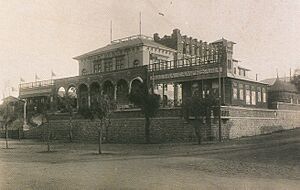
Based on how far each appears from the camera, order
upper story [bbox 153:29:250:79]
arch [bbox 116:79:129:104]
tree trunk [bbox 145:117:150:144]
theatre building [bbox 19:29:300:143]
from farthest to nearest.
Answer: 1. upper story [bbox 153:29:250:79]
2. arch [bbox 116:79:129:104]
3. tree trunk [bbox 145:117:150:144]
4. theatre building [bbox 19:29:300:143]

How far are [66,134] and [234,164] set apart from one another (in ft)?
95.4

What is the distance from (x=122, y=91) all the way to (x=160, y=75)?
25.3 ft

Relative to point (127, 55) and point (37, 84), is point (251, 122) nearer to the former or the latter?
point (127, 55)

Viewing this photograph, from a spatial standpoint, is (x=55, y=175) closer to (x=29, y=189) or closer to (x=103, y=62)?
(x=29, y=189)

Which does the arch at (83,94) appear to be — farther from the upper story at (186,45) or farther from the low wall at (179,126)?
the upper story at (186,45)

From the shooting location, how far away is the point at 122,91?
46031 mm

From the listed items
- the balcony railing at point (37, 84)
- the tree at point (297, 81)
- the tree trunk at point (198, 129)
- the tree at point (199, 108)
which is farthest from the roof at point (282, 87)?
the balcony railing at point (37, 84)

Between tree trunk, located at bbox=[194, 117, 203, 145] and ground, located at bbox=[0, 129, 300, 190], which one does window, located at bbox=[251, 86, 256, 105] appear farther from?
ground, located at bbox=[0, 129, 300, 190]

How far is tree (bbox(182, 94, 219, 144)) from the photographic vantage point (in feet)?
91.7

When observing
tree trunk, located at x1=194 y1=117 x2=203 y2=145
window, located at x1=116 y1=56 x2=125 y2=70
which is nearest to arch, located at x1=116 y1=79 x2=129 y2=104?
window, located at x1=116 y1=56 x2=125 y2=70

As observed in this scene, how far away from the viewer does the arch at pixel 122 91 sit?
149 ft

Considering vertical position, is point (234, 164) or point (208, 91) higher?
point (208, 91)

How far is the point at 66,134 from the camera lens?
43.7 metres

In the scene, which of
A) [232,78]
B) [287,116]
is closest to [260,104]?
[287,116]
